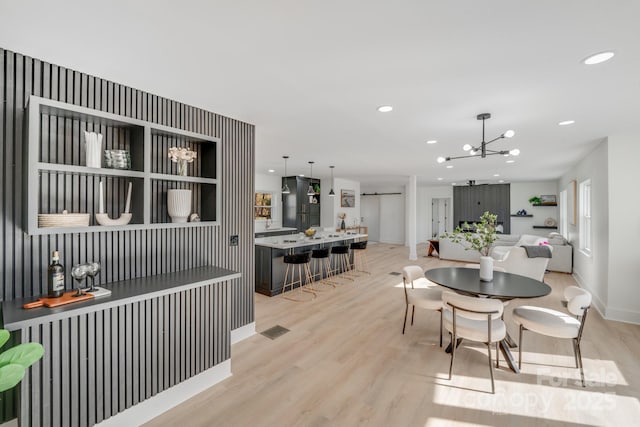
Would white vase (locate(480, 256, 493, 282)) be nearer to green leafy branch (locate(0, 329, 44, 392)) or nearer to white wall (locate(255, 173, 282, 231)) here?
green leafy branch (locate(0, 329, 44, 392))

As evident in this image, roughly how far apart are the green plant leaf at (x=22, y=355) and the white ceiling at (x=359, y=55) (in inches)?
65.8

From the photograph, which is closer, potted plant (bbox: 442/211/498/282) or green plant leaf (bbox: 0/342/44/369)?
green plant leaf (bbox: 0/342/44/369)

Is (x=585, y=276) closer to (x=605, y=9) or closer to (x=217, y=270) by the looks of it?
(x=605, y=9)

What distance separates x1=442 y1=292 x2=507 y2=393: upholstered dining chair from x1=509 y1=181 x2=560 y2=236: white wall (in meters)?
9.91

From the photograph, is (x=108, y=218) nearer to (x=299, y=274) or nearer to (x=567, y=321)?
(x=299, y=274)

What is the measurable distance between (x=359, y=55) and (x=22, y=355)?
2395 millimetres

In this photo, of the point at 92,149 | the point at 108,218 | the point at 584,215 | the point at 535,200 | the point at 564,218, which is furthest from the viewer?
the point at 535,200

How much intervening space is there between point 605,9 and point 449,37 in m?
0.72

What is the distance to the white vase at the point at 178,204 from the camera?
102 inches

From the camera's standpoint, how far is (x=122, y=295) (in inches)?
78.5

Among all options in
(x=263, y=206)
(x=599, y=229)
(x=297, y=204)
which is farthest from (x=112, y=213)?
(x=297, y=204)

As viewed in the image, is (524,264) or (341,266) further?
(341,266)

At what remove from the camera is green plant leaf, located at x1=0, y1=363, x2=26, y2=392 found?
1130 millimetres

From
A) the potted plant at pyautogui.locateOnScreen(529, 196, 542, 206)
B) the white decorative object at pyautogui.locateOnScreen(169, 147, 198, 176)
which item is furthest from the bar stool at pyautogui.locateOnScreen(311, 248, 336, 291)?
the potted plant at pyautogui.locateOnScreen(529, 196, 542, 206)
